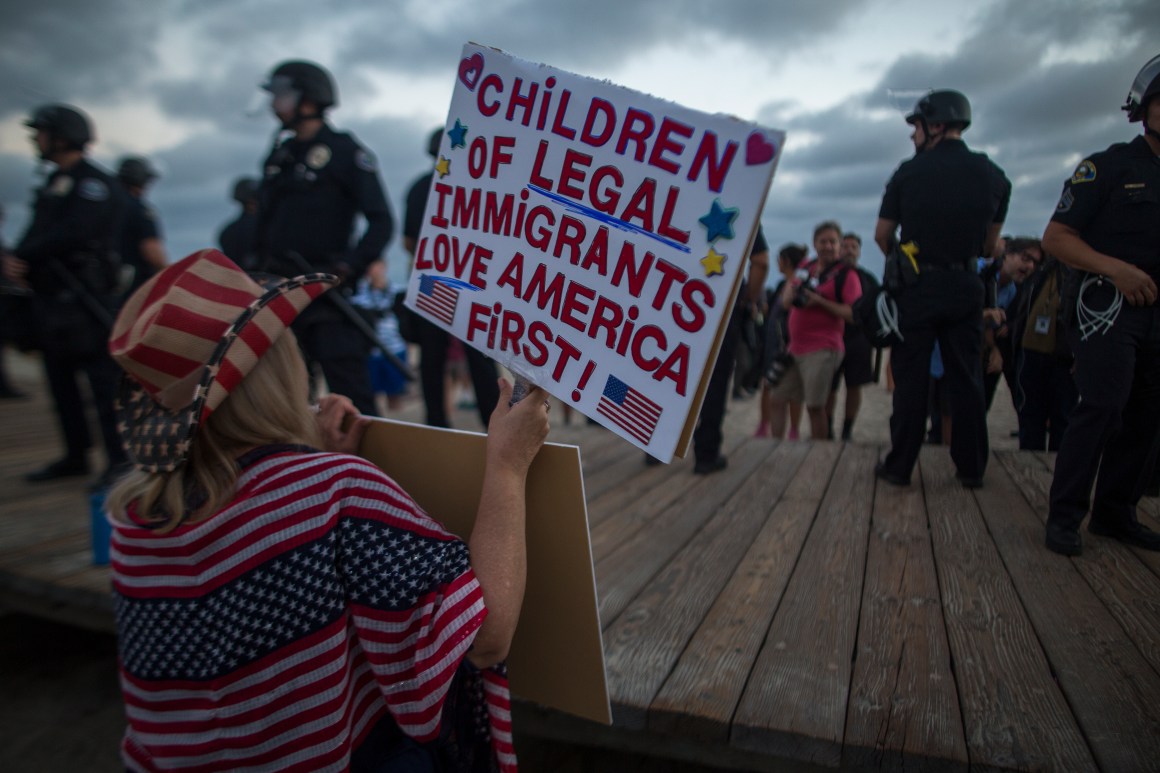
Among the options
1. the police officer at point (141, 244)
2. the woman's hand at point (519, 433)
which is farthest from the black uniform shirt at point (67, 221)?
the woman's hand at point (519, 433)

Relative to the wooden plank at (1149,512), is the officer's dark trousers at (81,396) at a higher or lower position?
lower

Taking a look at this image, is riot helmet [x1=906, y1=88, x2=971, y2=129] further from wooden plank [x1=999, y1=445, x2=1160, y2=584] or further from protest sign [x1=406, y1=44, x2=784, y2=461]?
protest sign [x1=406, y1=44, x2=784, y2=461]

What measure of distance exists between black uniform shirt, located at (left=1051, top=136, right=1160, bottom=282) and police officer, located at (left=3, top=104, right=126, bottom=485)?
492 centimetres

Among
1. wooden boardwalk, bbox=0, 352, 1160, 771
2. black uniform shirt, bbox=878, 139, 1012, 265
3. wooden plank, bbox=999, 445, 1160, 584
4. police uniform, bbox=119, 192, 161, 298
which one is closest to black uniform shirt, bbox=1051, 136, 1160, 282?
black uniform shirt, bbox=878, 139, 1012, 265

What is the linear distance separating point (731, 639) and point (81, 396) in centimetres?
440

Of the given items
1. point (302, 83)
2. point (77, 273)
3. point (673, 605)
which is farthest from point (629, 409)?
point (77, 273)

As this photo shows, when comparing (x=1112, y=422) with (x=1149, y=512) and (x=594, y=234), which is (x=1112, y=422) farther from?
(x=594, y=234)

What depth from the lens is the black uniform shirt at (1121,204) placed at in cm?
240

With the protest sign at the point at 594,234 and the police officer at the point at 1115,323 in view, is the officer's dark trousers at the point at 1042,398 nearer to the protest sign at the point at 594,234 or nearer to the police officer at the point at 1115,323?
the police officer at the point at 1115,323

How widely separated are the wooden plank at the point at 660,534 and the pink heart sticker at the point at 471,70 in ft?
4.95

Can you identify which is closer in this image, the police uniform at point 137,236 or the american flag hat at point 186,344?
the american flag hat at point 186,344

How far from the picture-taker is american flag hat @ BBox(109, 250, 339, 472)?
1.09 metres

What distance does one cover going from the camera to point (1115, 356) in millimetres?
2447

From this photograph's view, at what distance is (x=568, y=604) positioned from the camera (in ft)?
4.51
